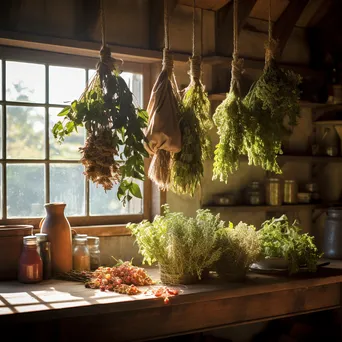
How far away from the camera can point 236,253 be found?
121 inches

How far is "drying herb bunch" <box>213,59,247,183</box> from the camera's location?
131 inches

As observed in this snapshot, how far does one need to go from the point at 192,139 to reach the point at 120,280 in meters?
0.84

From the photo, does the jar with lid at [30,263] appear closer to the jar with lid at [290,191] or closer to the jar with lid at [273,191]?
the jar with lid at [273,191]

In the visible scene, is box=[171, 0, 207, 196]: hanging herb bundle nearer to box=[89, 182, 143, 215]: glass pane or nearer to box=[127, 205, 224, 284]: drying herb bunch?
box=[127, 205, 224, 284]: drying herb bunch

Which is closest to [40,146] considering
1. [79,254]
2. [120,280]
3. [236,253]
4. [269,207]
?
[79,254]

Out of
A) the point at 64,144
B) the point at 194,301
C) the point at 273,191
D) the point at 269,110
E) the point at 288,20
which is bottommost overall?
the point at 194,301

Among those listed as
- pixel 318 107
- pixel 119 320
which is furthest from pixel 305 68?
pixel 119 320

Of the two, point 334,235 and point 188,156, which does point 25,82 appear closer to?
point 188,156

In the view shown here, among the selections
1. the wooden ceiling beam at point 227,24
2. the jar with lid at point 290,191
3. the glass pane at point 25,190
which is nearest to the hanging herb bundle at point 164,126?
the glass pane at point 25,190

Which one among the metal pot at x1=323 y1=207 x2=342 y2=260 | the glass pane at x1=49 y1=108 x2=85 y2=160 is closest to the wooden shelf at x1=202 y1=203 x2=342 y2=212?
the metal pot at x1=323 y1=207 x2=342 y2=260

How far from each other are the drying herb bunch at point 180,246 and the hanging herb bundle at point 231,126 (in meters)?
0.44

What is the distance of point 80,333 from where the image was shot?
2.60 metres

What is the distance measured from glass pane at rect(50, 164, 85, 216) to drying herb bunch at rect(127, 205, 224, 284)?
0.73 meters

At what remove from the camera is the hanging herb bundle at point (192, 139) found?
10.5 feet
